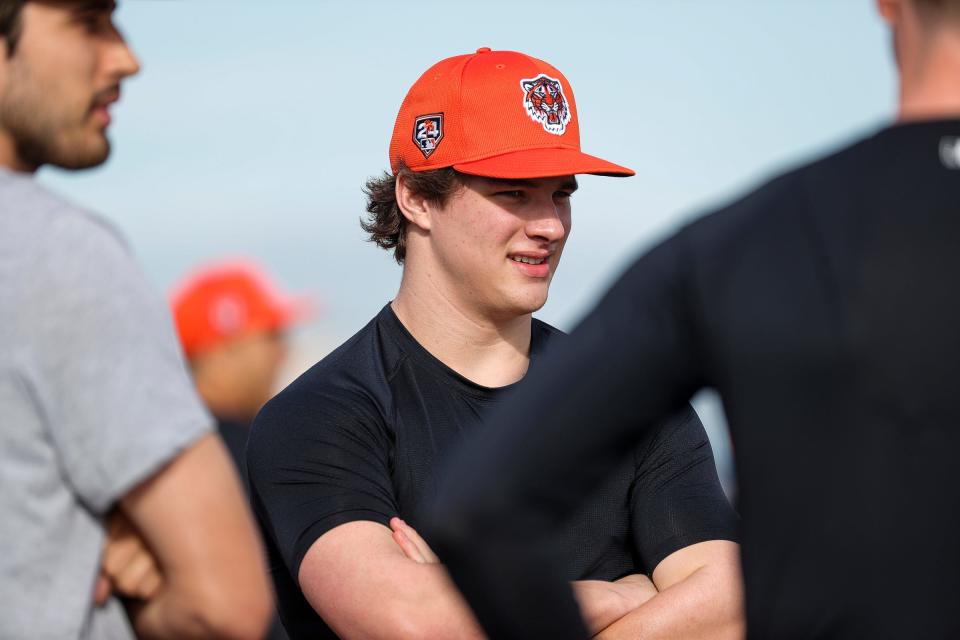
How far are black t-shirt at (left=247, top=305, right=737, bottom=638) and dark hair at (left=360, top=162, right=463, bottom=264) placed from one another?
37 cm

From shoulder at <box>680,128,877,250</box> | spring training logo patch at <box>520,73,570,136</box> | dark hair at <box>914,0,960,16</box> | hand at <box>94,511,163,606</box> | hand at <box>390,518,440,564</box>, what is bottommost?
hand at <box>390,518,440,564</box>

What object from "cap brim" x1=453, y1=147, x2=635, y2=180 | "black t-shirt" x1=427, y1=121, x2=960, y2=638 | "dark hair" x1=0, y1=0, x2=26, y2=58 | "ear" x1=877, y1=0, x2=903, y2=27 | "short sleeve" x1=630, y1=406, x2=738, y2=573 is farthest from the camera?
"cap brim" x1=453, y1=147, x2=635, y2=180

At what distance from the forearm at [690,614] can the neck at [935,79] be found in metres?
1.49

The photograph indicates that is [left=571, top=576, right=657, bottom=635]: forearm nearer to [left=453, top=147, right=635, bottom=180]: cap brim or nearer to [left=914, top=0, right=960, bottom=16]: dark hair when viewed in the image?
[left=453, top=147, right=635, bottom=180]: cap brim

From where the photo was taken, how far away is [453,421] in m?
3.06

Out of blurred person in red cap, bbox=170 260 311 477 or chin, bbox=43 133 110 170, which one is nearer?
chin, bbox=43 133 110 170

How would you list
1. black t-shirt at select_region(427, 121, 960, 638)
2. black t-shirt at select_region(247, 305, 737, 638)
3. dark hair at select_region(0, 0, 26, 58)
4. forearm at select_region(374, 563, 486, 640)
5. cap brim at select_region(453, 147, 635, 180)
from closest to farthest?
black t-shirt at select_region(427, 121, 960, 638)
dark hair at select_region(0, 0, 26, 58)
forearm at select_region(374, 563, 486, 640)
black t-shirt at select_region(247, 305, 737, 638)
cap brim at select_region(453, 147, 635, 180)

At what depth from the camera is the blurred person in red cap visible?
374 centimetres

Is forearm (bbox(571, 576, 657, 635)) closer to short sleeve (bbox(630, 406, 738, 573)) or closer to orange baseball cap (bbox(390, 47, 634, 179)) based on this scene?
short sleeve (bbox(630, 406, 738, 573))

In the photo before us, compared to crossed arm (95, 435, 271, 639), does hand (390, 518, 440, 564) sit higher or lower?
lower

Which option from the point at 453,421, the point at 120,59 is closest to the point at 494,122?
the point at 453,421

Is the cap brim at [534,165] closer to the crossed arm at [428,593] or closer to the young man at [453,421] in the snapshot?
the young man at [453,421]

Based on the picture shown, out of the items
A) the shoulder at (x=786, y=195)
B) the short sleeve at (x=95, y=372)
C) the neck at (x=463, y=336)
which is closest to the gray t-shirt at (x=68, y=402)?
the short sleeve at (x=95, y=372)

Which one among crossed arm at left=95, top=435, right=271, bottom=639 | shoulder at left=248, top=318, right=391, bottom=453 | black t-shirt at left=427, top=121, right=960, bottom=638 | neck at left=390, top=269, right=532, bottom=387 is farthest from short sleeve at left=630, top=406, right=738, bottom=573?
black t-shirt at left=427, top=121, right=960, bottom=638
